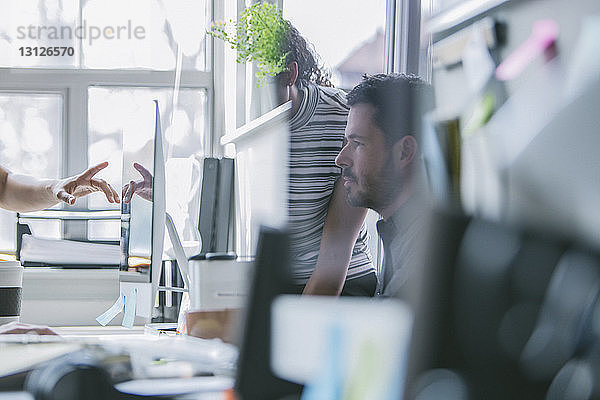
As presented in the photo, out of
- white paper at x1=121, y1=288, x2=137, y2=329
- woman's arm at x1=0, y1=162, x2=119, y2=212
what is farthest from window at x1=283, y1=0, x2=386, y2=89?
woman's arm at x1=0, y1=162, x2=119, y2=212

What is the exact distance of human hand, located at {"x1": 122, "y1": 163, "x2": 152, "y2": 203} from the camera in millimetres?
1097

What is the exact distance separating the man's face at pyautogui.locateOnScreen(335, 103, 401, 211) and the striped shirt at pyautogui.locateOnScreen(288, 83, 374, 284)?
0.09 m

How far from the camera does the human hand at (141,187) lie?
3.60 feet

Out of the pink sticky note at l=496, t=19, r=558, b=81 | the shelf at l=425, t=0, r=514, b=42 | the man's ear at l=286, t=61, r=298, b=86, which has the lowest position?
the pink sticky note at l=496, t=19, r=558, b=81

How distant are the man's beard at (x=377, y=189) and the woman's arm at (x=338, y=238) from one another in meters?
0.07

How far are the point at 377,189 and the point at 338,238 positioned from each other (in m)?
0.25

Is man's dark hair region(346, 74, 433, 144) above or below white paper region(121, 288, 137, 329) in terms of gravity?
above

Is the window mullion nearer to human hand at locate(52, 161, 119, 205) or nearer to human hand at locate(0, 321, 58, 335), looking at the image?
human hand at locate(52, 161, 119, 205)

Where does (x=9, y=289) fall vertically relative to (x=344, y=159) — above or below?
below

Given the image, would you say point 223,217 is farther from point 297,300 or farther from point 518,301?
point 518,301

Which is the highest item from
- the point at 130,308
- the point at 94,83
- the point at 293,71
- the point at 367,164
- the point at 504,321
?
the point at 94,83

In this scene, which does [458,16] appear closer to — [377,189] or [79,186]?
[377,189]

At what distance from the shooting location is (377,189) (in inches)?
28.9

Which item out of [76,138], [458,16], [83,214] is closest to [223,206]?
[458,16]
